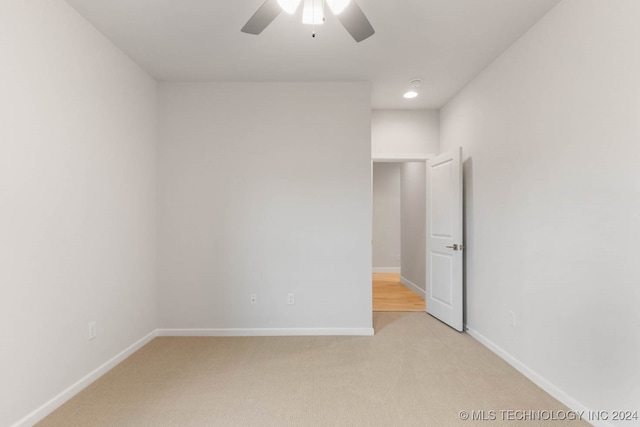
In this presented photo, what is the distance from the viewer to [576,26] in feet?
7.04

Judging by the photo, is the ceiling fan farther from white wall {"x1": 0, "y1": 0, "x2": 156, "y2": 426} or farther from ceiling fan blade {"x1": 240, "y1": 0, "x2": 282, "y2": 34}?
white wall {"x1": 0, "y1": 0, "x2": 156, "y2": 426}

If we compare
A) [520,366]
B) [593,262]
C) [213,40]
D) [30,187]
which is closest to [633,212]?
[593,262]

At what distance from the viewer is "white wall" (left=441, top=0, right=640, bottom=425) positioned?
71.4 inches

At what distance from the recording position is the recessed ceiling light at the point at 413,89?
11.7 ft

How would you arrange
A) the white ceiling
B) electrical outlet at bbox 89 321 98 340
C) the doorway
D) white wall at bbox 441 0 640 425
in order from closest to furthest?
white wall at bbox 441 0 640 425, the white ceiling, electrical outlet at bbox 89 321 98 340, the doorway

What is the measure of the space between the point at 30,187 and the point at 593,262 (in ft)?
11.0

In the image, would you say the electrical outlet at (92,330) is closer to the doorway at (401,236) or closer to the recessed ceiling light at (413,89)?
the doorway at (401,236)

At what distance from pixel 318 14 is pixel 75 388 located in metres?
2.88

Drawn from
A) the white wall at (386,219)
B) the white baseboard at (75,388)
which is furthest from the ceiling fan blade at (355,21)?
the white wall at (386,219)

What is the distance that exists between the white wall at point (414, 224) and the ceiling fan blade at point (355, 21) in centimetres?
369

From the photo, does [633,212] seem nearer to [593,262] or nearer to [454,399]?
[593,262]

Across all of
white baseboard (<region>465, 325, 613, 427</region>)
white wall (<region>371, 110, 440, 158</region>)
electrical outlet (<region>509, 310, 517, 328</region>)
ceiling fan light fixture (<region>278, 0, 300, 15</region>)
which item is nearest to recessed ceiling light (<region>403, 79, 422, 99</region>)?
white wall (<region>371, 110, 440, 158</region>)

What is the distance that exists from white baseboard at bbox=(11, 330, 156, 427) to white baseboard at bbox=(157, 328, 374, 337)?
36 centimetres

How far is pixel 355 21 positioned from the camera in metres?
1.87
